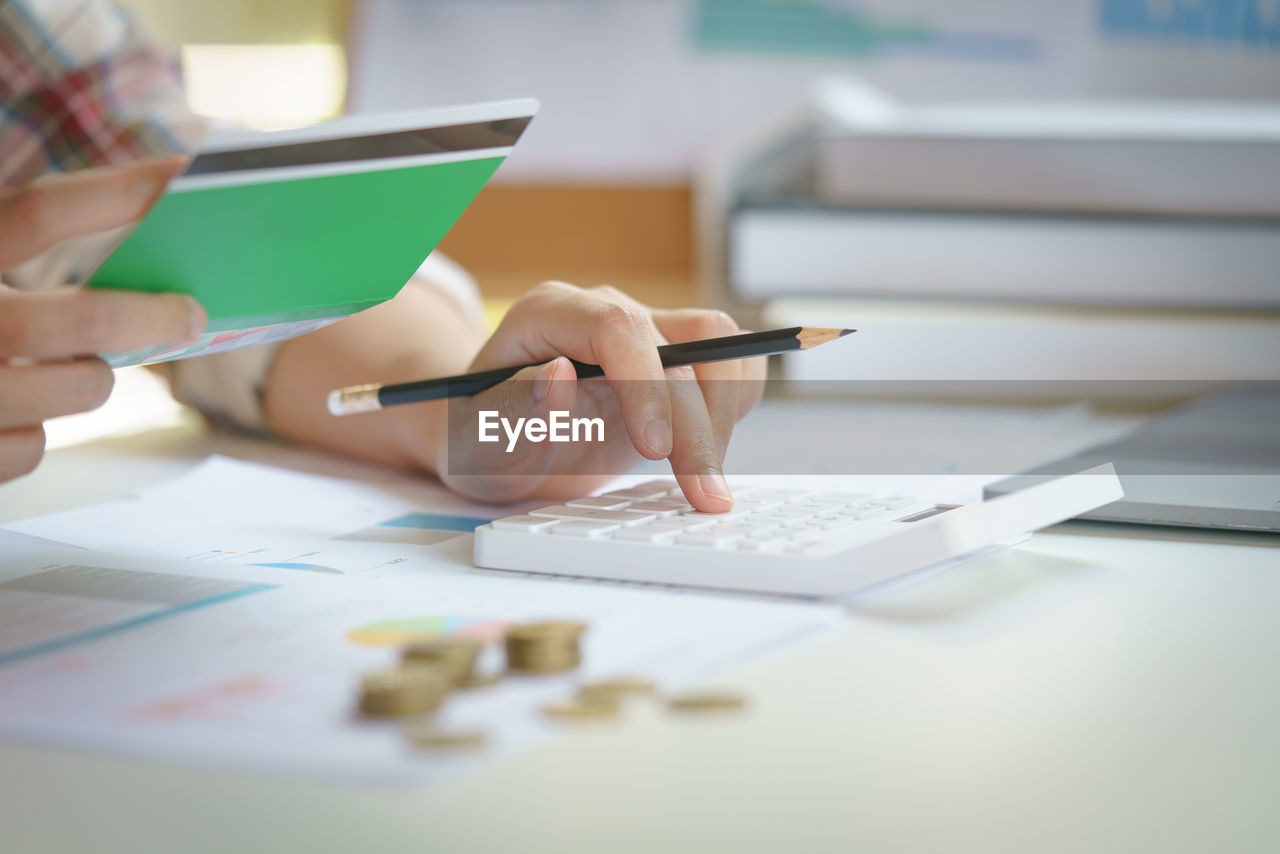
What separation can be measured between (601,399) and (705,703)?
11.4 inches

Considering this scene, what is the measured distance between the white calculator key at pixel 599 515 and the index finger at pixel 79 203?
0.18m

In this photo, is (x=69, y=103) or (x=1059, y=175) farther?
(x=1059, y=175)

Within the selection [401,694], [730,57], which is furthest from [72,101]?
[730,57]

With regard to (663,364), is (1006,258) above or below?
above

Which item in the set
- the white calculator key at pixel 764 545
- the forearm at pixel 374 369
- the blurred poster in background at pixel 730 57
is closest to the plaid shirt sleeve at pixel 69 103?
the forearm at pixel 374 369

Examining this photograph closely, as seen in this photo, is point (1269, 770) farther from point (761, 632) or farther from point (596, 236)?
point (596, 236)

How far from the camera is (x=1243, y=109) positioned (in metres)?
1.37

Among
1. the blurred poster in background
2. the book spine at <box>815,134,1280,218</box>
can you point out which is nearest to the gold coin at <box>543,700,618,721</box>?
the book spine at <box>815,134,1280,218</box>

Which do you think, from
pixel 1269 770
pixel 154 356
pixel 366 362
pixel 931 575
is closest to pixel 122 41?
pixel 366 362

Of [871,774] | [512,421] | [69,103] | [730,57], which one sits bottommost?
[871,774]

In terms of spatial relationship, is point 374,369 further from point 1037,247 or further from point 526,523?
point 1037,247

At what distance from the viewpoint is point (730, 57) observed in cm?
166

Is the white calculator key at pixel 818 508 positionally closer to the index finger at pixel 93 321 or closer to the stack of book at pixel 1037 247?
the index finger at pixel 93 321

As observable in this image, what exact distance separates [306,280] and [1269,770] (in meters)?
0.32
